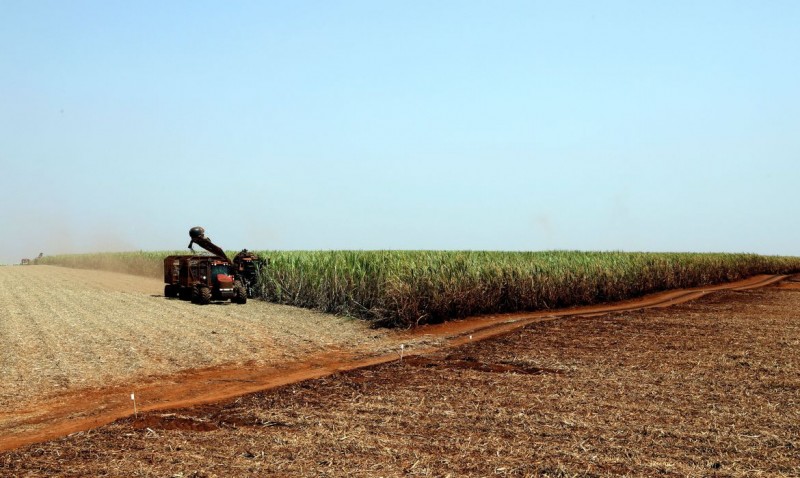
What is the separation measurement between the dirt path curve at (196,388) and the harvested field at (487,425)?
74 centimetres

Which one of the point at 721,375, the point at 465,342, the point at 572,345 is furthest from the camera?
the point at 465,342

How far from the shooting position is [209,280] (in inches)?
1097

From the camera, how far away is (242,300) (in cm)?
2827

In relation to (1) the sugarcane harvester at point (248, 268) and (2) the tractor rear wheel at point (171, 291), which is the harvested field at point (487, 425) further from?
(2) the tractor rear wheel at point (171, 291)

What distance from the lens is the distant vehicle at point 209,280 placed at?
27516 mm

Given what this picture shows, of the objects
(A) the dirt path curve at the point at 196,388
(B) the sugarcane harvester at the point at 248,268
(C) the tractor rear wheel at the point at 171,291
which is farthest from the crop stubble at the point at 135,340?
(B) the sugarcane harvester at the point at 248,268

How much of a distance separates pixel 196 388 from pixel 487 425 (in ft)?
19.7

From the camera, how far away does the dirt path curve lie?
10.2 metres

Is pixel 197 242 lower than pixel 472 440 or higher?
higher

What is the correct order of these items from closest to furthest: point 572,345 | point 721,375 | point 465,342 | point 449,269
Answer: point 721,375 < point 572,345 < point 465,342 < point 449,269

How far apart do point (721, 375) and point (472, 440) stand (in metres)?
7.04

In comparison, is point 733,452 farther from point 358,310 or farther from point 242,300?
point 242,300

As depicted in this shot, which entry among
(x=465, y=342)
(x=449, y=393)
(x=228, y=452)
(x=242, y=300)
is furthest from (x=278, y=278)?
(x=228, y=452)

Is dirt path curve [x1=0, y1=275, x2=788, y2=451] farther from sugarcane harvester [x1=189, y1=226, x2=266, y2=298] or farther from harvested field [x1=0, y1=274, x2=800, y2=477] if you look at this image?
sugarcane harvester [x1=189, y1=226, x2=266, y2=298]
